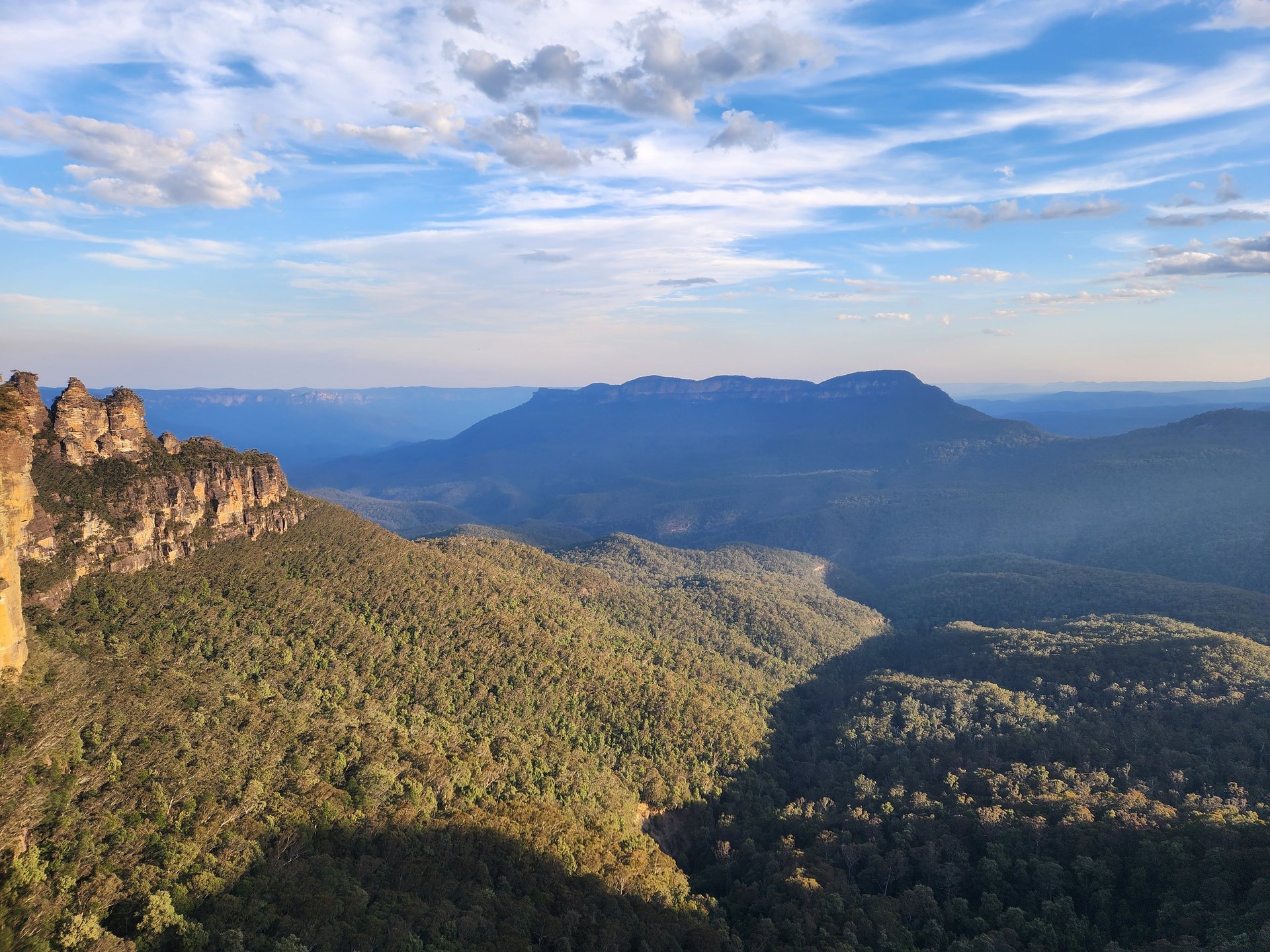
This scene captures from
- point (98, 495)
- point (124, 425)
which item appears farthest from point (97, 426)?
point (98, 495)

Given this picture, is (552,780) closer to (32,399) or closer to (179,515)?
(179,515)

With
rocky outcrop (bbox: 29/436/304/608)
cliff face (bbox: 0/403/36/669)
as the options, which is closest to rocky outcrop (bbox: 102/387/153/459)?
rocky outcrop (bbox: 29/436/304/608)

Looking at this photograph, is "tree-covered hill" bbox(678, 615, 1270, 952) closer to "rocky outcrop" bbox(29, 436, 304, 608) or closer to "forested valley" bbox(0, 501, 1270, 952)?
"forested valley" bbox(0, 501, 1270, 952)

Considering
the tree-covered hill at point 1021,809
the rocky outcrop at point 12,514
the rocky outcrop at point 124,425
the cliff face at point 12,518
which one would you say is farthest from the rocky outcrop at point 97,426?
the tree-covered hill at point 1021,809

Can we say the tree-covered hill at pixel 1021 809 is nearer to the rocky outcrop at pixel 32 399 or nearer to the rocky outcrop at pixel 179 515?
the rocky outcrop at pixel 179 515

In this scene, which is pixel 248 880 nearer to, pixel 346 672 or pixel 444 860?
pixel 444 860

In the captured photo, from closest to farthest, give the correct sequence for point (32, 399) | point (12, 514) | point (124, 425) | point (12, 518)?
point (12, 514) < point (12, 518) < point (32, 399) < point (124, 425)
